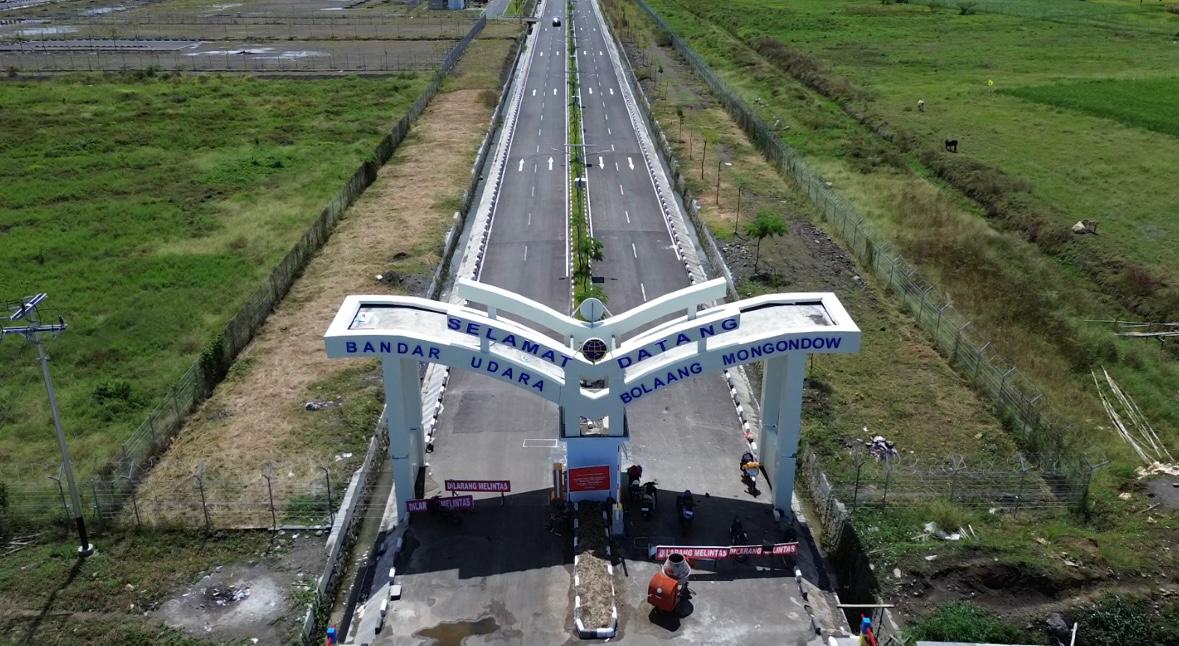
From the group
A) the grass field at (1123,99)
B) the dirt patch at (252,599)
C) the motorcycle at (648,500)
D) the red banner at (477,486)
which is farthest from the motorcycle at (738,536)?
the grass field at (1123,99)

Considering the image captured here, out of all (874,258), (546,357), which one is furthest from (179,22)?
(546,357)

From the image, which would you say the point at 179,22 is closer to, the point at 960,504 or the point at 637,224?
the point at 637,224

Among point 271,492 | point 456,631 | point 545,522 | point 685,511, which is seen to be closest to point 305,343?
point 271,492

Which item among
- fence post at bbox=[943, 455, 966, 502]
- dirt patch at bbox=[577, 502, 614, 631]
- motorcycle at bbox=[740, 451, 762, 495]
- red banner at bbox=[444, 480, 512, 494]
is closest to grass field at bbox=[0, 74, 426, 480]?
red banner at bbox=[444, 480, 512, 494]

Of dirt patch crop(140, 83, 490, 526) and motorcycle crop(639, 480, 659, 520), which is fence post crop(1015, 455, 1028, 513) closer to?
motorcycle crop(639, 480, 659, 520)

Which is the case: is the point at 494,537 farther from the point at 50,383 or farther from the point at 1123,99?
the point at 1123,99
